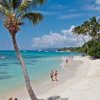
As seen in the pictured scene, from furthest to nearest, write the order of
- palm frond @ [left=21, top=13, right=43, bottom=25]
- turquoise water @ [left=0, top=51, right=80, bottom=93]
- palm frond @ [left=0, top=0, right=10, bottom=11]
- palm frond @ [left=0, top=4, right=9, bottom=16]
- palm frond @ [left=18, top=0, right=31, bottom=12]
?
1. turquoise water @ [left=0, top=51, right=80, bottom=93]
2. palm frond @ [left=21, top=13, right=43, bottom=25]
3. palm frond @ [left=18, top=0, right=31, bottom=12]
4. palm frond @ [left=0, top=0, right=10, bottom=11]
5. palm frond @ [left=0, top=4, right=9, bottom=16]

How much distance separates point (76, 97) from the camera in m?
18.7

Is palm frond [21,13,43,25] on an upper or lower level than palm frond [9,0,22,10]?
lower

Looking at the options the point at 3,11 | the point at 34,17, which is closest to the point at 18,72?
the point at 34,17

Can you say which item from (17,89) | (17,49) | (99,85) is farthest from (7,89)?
(17,49)

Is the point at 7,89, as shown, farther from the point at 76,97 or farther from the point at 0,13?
the point at 0,13

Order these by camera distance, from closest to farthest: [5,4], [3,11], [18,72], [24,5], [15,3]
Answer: [3,11] < [5,4] < [24,5] < [15,3] < [18,72]

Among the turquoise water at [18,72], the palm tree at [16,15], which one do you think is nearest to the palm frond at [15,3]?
the palm tree at [16,15]

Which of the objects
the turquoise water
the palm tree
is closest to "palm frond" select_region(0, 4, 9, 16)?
the palm tree

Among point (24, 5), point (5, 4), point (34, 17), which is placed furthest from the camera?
point (34, 17)

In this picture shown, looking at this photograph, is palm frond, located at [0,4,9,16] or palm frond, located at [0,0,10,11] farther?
palm frond, located at [0,0,10,11]

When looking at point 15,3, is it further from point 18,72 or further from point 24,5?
point 18,72

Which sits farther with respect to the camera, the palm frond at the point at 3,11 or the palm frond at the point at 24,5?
the palm frond at the point at 24,5

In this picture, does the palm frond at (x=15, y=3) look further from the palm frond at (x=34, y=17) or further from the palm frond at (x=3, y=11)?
the palm frond at (x=34, y=17)

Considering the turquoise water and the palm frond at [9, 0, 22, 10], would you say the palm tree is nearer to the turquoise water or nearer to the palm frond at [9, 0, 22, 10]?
the palm frond at [9, 0, 22, 10]
